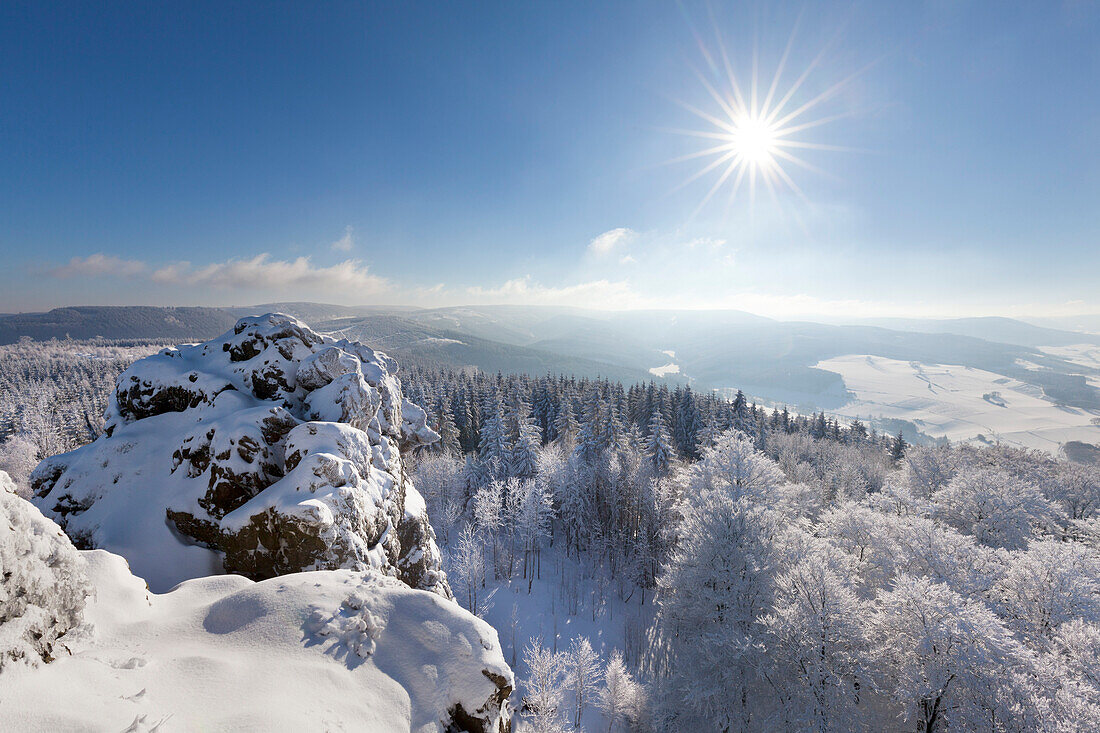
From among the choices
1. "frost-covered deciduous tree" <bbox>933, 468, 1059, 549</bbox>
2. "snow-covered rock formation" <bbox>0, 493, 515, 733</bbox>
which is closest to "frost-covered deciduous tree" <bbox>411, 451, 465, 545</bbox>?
"snow-covered rock formation" <bbox>0, 493, 515, 733</bbox>

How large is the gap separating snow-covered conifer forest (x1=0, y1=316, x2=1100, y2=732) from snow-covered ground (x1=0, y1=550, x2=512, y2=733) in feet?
0.14

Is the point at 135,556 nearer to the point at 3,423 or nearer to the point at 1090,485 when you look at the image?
the point at 1090,485

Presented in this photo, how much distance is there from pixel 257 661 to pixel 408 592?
9.18 feet

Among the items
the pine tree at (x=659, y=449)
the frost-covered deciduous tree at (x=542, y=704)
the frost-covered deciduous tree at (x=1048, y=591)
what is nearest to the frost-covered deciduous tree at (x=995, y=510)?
the frost-covered deciduous tree at (x=1048, y=591)

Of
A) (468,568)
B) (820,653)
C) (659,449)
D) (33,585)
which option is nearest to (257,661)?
(33,585)

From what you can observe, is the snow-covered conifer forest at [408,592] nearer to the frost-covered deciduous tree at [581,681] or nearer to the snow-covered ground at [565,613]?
the frost-covered deciduous tree at [581,681]

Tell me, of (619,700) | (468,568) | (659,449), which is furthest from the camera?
(659,449)

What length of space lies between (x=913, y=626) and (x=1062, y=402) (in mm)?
314613

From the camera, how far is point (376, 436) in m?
16.6

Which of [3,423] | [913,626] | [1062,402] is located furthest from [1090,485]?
[1062,402]

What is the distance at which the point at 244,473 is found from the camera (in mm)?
12273

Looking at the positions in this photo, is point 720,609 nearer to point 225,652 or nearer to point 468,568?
point 468,568

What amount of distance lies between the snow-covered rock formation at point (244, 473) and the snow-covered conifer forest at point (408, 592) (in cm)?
8

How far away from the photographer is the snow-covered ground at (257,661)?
4.94 m
